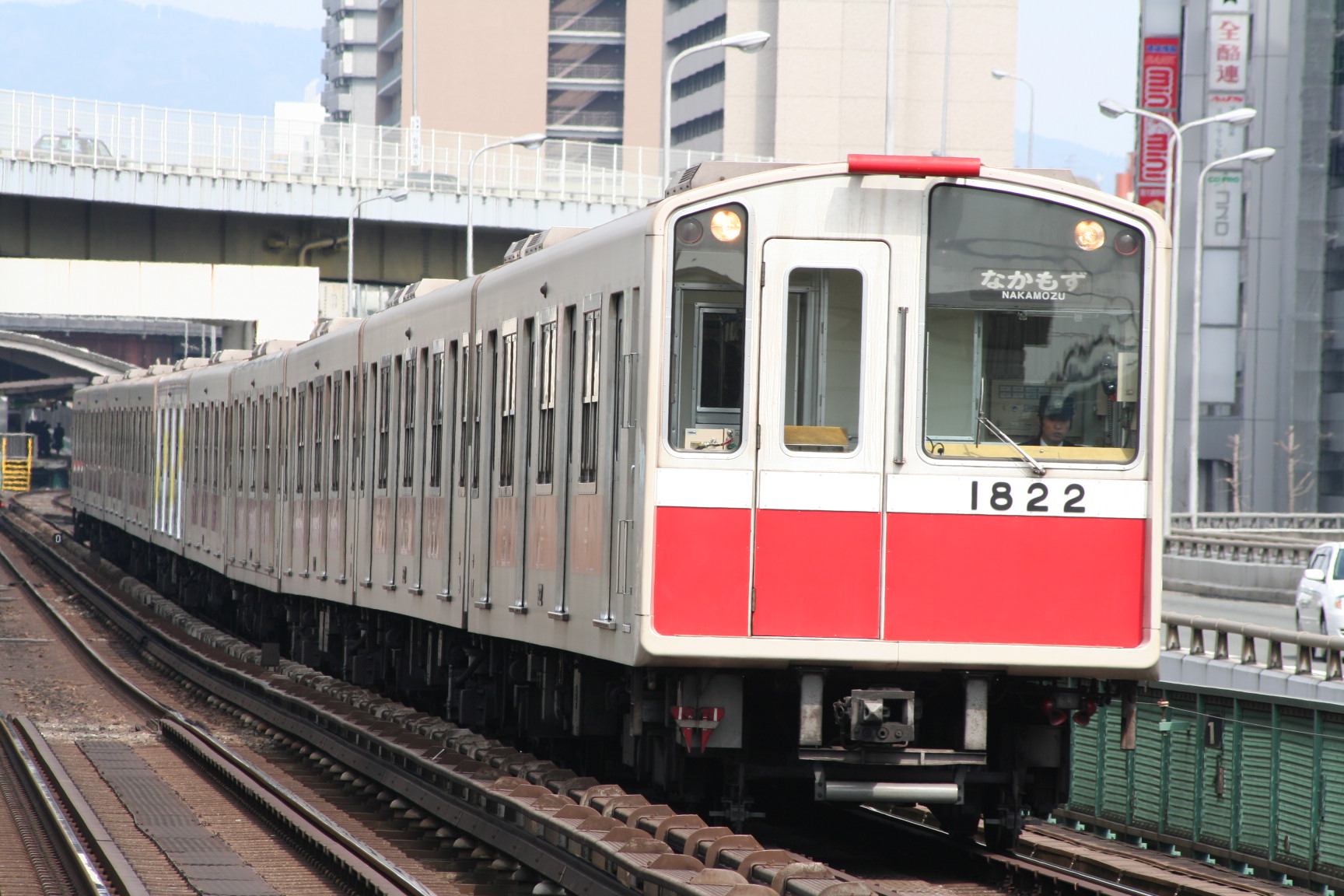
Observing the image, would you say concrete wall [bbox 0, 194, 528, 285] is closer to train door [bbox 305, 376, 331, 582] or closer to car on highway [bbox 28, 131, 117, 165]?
car on highway [bbox 28, 131, 117, 165]

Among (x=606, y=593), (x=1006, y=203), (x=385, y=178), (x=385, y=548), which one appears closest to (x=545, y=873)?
(x=606, y=593)

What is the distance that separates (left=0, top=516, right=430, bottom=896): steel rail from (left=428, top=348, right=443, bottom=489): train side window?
7.92 feet

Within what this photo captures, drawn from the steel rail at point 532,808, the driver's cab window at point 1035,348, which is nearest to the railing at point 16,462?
the steel rail at point 532,808

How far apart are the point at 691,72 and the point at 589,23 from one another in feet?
36.2

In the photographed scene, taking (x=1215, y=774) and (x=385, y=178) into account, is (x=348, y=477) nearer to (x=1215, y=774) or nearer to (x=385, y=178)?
(x=1215, y=774)

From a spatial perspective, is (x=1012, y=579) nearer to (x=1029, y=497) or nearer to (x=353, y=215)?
(x=1029, y=497)

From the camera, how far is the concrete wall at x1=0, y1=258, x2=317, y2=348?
3384 centimetres

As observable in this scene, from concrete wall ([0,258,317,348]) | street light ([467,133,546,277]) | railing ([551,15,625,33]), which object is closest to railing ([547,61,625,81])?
railing ([551,15,625,33])

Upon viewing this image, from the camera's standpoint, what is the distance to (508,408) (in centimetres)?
1217

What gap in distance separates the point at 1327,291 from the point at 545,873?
2177 inches

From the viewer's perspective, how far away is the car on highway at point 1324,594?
2184 centimetres

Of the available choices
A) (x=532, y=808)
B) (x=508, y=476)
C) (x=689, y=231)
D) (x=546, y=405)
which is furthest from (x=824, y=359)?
(x=508, y=476)

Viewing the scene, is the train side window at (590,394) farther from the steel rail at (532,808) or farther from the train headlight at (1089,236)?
the train headlight at (1089,236)

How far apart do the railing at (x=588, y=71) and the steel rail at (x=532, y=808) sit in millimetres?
100308
